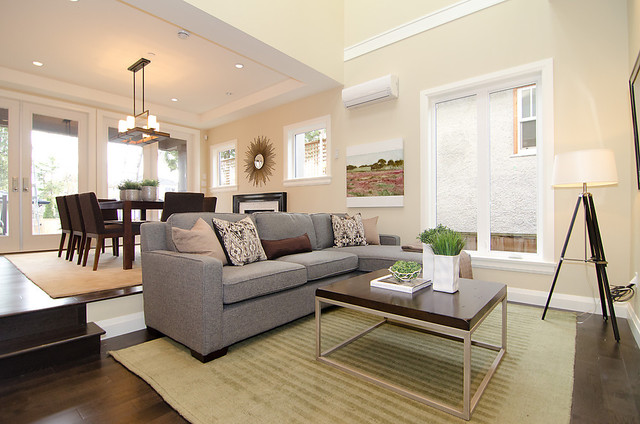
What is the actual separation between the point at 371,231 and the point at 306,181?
70.4 inches

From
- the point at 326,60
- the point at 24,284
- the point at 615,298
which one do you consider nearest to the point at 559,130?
the point at 615,298

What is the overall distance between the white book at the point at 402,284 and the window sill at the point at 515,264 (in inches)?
69.6

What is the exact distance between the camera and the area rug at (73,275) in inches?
102

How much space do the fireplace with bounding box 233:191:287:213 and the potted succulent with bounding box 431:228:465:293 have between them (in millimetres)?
3924

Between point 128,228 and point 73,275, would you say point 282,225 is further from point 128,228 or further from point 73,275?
point 73,275

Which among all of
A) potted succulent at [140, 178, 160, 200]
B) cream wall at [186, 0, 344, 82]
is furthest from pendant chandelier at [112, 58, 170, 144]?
cream wall at [186, 0, 344, 82]

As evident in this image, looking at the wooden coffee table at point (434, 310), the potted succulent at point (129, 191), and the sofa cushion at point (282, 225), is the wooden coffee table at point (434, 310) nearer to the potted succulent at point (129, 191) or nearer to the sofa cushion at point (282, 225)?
the sofa cushion at point (282, 225)

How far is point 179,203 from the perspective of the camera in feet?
12.6

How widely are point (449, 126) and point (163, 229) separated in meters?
3.28

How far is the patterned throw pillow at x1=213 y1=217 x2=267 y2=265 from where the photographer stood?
7.97 ft

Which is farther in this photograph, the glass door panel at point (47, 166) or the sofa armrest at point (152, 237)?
the glass door panel at point (47, 166)

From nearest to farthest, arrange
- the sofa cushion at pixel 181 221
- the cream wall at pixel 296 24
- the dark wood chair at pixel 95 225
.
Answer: the sofa cushion at pixel 181 221
the cream wall at pixel 296 24
the dark wood chair at pixel 95 225

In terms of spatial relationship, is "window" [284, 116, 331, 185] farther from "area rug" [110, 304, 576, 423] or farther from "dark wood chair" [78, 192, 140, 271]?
"area rug" [110, 304, 576, 423]

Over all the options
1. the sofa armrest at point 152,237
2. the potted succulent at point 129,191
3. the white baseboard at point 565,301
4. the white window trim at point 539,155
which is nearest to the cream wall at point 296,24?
the white window trim at point 539,155
